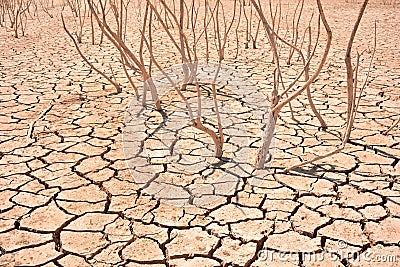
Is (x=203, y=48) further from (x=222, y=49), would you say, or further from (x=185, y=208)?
(x=185, y=208)

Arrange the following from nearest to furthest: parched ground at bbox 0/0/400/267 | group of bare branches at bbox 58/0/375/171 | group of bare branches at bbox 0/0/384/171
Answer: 1. parched ground at bbox 0/0/400/267
2. group of bare branches at bbox 58/0/375/171
3. group of bare branches at bbox 0/0/384/171

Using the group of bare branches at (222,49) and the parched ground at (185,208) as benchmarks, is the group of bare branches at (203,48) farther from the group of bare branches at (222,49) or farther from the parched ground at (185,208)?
the parched ground at (185,208)

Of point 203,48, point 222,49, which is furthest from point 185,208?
point 203,48

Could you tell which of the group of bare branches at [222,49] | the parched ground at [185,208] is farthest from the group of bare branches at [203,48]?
the parched ground at [185,208]

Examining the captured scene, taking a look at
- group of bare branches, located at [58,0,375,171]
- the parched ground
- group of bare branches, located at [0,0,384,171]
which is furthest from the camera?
group of bare branches, located at [0,0,384,171]

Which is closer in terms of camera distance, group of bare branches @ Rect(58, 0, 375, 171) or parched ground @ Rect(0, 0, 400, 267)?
parched ground @ Rect(0, 0, 400, 267)

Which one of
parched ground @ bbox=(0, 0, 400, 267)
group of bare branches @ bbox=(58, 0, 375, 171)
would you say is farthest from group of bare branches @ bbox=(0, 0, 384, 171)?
parched ground @ bbox=(0, 0, 400, 267)

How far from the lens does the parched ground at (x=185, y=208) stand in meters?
1.62

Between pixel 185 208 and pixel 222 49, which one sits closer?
pixel 185 208

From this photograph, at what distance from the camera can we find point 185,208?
191 centimetres

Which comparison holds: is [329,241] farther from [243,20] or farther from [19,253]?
[243,20]

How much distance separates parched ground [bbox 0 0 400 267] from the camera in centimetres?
162

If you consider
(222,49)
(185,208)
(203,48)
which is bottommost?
(185,208)

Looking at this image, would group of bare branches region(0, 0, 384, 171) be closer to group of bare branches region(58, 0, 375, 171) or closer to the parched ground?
group of bare branches region(58, 0, 375, 171)
